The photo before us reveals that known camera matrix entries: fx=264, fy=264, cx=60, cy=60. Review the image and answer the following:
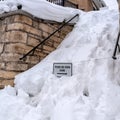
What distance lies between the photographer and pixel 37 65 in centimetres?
533

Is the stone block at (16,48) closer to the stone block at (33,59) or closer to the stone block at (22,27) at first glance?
the stone block at (33,59)

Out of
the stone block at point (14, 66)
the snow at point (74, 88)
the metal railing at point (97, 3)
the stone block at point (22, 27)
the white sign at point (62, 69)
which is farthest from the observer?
the metal railing at point (97, 3)

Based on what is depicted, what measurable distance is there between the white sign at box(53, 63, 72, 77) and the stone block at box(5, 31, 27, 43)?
95 centimetres

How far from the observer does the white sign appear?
15.2 feet

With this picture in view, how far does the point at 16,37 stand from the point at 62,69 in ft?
3.91

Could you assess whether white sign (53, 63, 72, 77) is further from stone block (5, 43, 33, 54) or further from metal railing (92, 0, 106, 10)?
metal railing (92, 0, 106, 10)

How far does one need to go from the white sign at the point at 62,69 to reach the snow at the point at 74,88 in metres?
0.11

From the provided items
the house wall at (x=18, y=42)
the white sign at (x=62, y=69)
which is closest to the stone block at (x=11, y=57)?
the house wall at (x=18, y=42)

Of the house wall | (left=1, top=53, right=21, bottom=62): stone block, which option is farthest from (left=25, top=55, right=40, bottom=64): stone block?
(left=1, top=53, right=21, bottom=62): stone block

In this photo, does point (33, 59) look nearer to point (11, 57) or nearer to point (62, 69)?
point (11, 57)

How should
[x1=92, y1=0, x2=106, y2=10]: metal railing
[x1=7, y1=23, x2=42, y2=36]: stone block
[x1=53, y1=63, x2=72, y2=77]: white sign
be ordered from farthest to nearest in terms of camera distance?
1. [x1=92, y1=0, x2=106, y2=10]: metal railing
2. [x1=7, y1=23, x2=42, y2=36]: stone block
3. [x1=53, y1=63, x2=72, y2=77]: white sign

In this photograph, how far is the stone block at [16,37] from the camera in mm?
5160

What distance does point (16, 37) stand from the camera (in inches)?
203

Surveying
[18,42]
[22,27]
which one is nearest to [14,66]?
[18,42]
